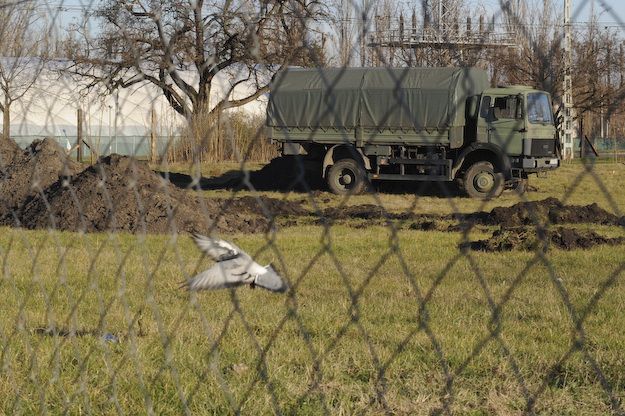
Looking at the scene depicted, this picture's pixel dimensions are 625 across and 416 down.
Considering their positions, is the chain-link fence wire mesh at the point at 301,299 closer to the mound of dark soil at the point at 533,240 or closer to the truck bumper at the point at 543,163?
the mound of dark soil at the point at 533,240

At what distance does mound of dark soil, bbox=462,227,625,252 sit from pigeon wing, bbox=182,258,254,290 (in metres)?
6.39

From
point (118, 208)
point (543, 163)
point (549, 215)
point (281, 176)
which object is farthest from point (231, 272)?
point (281, 176)

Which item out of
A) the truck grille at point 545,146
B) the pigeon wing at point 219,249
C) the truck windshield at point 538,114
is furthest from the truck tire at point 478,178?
the pigeon wing at point 219,249

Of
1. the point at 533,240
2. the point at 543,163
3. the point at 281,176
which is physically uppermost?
the point at 543,163

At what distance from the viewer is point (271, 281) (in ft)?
6.44

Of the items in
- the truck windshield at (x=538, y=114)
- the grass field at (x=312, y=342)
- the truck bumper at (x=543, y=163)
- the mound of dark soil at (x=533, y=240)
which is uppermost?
the truck windshield at (x=538, y=114)

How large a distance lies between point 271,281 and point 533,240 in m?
6.53

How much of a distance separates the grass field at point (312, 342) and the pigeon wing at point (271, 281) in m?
0.08

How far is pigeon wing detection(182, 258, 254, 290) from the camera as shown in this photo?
1965 millimetres

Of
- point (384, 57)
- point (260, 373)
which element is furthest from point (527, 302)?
point (384, 57)

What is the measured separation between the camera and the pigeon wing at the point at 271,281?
6.35ft

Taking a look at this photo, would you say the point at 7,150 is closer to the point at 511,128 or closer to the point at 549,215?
the point at 549,215

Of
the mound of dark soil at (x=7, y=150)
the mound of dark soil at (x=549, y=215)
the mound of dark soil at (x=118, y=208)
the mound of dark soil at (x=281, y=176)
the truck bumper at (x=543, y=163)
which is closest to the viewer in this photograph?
the mound of dark soil at (x=118, y=208)

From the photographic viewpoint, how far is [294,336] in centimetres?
449
